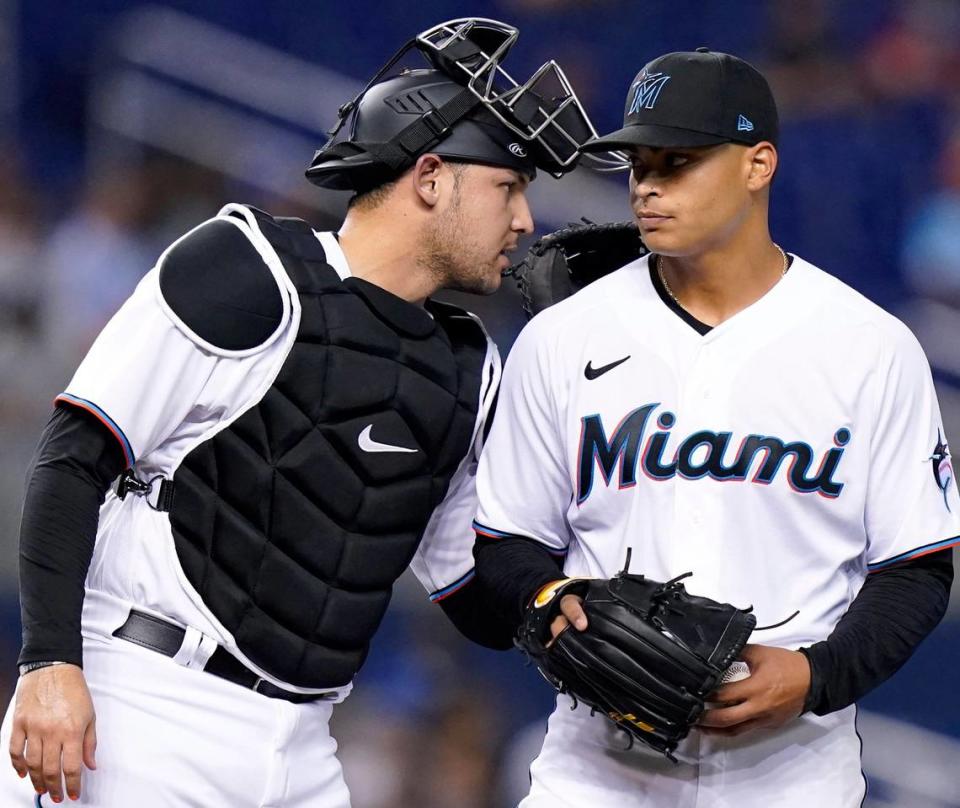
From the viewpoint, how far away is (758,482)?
2.09m

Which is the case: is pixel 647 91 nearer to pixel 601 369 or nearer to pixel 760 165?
pixel 760 165

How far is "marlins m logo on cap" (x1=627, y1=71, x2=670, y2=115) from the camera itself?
2.17 metres

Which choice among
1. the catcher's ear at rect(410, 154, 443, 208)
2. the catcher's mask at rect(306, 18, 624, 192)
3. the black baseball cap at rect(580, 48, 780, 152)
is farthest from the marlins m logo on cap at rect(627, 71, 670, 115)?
the catcher's ear at rect(410, 154, 443, 208)

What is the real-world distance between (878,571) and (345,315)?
914 mm

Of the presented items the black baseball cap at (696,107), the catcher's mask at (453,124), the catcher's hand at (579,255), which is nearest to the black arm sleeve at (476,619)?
the catcher's hand at (579,255)

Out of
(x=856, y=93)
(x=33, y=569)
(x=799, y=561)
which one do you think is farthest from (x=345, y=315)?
(x=856, y=93)

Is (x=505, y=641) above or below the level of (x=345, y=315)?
below

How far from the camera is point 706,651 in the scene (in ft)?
6.34

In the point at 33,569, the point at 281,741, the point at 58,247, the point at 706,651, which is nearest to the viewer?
the point at 706,651

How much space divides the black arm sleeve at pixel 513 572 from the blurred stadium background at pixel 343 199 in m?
2.11

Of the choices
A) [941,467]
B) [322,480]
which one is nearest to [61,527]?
[322,480]

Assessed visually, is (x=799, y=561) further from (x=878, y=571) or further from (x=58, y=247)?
(x=58, y=247)

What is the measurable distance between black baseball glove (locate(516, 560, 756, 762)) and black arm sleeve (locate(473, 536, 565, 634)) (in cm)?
10

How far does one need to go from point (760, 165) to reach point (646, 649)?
0.76 meters
